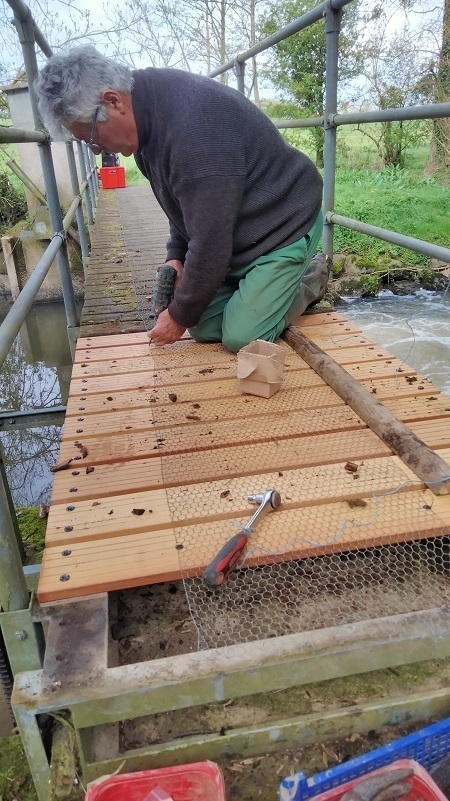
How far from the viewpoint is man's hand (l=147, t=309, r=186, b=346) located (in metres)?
2.46

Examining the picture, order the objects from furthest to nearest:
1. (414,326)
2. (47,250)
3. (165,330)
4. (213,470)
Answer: (414,326) < (47,250) < (165,330) < (213,470)

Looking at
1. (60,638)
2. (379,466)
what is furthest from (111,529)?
(379,466)

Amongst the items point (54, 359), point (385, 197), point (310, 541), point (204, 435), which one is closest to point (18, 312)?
point (204, 435)

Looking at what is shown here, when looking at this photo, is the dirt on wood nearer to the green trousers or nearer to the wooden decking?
the wooden decking

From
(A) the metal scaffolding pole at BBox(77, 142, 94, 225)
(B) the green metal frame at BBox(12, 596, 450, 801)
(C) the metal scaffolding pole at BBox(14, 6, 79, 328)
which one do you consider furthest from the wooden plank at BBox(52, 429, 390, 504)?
(A) the metal scaffolding pole at BBox(77, 142, 94, 225)

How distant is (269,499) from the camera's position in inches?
58.1

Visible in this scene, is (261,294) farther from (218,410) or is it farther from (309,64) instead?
(309,64)

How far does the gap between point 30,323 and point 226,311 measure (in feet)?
25.2

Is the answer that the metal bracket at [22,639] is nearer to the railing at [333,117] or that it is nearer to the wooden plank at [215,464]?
the wooden plank at [215,464]

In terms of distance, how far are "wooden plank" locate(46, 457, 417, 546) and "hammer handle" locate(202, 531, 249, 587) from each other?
139 mm

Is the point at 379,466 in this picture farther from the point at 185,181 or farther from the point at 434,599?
the point at 185,181

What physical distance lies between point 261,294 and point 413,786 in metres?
1.77

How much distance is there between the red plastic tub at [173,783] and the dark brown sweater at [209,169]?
1.53 meters

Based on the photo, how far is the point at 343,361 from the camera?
245cm
